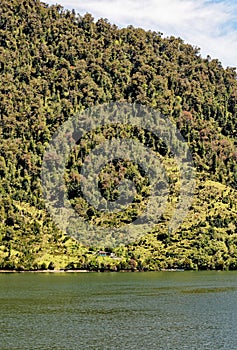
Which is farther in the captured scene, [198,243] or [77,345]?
[198,243]

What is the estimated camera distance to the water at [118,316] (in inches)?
2606

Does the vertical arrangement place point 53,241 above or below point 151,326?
above

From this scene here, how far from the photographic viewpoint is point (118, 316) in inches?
3270

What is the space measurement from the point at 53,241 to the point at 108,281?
58884mm

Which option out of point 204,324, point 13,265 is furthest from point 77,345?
point 13,265

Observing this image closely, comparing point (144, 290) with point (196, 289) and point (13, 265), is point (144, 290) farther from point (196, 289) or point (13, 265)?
point (13, 265)

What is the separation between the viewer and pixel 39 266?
17675 cm

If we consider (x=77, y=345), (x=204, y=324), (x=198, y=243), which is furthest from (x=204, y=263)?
(x=77, y=345)

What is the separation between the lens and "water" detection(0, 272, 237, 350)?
6619 centimetres

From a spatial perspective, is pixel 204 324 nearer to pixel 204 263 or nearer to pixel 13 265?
pixel 13 265

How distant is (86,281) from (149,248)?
197 ft

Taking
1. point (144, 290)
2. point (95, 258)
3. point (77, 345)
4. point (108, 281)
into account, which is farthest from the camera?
point (95, 258)

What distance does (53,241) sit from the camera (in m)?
196

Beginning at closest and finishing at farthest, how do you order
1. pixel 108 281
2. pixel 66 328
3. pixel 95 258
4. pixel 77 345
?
pixel 77 345, pixel 66 328, pixel 108 281, pixel 95 258
